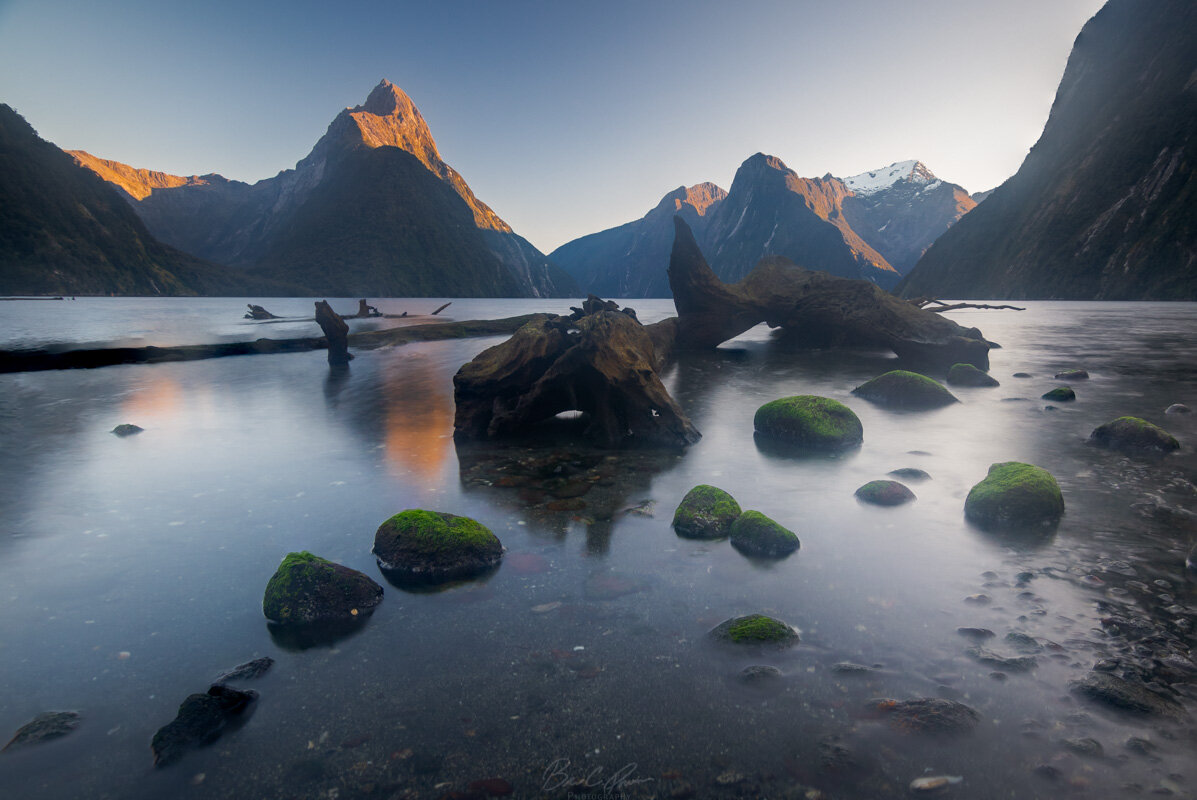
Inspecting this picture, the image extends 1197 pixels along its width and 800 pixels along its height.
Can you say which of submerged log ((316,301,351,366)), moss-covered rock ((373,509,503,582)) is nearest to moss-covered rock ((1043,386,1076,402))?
moss-covered rock ((373,509,503,582))

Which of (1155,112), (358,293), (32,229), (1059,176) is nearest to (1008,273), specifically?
(1059,176)

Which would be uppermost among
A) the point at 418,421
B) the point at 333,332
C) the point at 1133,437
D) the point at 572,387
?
the point at 333,332

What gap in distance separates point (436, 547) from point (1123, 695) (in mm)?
6840

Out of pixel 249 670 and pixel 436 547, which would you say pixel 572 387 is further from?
pixel 249 670

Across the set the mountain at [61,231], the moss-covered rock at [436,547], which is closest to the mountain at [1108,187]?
the moss-covered rock at [436,547]

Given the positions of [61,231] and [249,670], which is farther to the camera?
[61,231]

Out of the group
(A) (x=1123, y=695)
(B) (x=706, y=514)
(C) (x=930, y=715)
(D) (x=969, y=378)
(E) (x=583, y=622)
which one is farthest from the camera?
(D) (x=969, y=378)

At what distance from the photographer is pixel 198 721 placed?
170 inches

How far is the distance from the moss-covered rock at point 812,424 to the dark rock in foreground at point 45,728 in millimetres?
12621

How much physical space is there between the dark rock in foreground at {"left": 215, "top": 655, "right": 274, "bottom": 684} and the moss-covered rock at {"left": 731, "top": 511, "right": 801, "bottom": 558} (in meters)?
5.58

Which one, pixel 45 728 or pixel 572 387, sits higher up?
pixel 572 387

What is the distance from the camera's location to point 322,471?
11539 millimetres

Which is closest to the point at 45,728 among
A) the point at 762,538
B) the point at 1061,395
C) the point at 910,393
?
the point at 762,538

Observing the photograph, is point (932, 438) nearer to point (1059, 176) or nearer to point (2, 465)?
point (2, 465)
